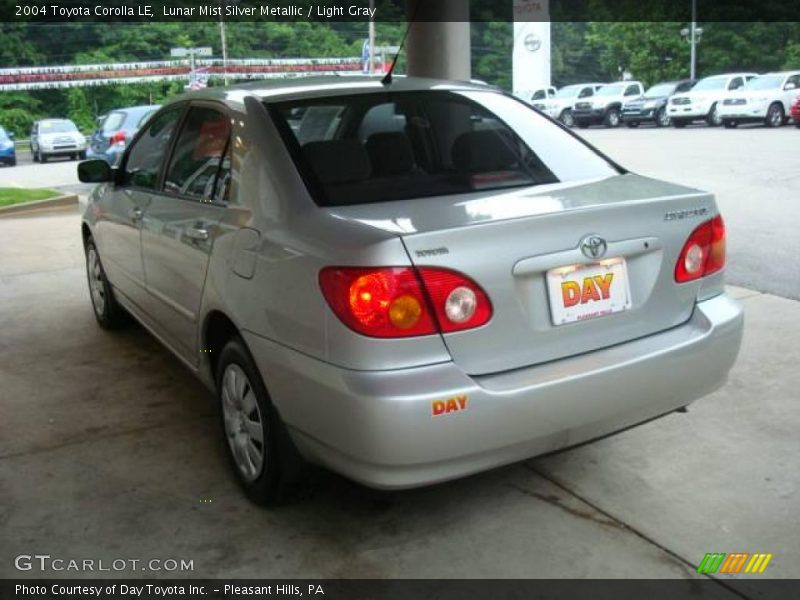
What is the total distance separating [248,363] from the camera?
303cm

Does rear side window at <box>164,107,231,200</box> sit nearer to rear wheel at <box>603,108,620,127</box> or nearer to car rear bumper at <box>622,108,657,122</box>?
car rear bumper at <box>622,108,657,122</box>

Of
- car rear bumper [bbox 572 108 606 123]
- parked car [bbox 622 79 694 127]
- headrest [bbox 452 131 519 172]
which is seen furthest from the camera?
car rear bumper [bbox 572 108 606 123]

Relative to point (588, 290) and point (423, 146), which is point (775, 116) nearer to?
point (423, 146)

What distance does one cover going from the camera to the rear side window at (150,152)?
4.30 meters

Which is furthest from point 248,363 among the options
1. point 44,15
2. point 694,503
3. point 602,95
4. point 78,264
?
point 44,15

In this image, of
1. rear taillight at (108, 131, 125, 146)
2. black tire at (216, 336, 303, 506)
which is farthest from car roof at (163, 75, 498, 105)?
rear taillight at (108, 131, 125, 146)

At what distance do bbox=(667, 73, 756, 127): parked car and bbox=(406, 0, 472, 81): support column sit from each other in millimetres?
21067

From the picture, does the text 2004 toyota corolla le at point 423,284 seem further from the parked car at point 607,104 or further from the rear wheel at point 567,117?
the rear wheel at point 567,117

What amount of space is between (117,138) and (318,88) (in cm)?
1520

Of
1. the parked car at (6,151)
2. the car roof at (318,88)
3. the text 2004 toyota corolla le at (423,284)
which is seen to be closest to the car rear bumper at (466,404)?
the text 2004 toyota corolla le at (423,284)

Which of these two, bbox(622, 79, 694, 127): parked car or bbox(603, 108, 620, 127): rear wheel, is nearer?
bbox(622, 79, 694, 127): parked car

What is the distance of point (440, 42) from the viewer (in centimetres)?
695

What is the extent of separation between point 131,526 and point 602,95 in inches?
1256

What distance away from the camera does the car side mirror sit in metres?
4.90
